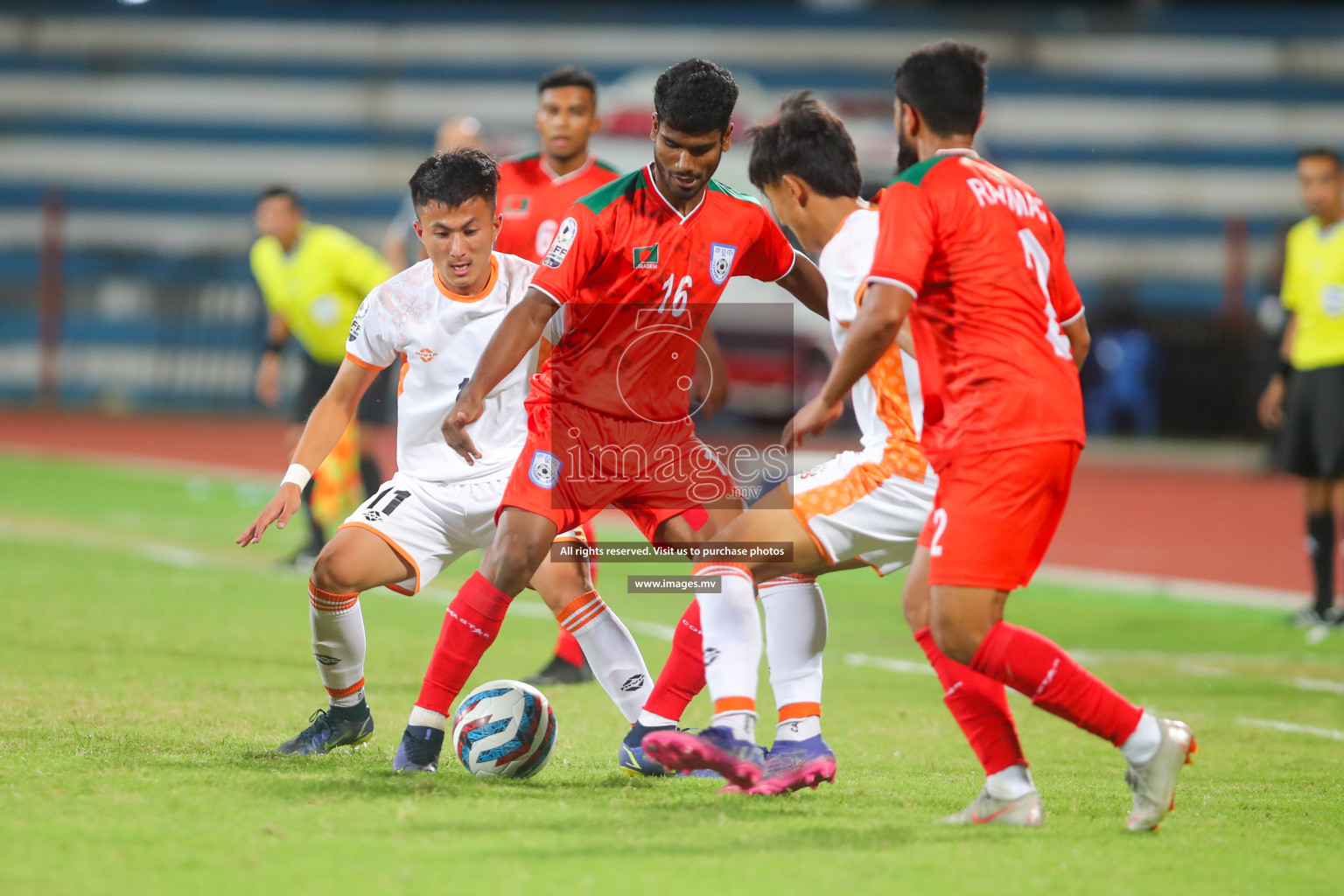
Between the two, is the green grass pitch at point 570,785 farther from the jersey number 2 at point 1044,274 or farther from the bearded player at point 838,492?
the jersey number 2 at point 1044,274

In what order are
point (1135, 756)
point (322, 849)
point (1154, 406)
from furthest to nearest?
point (1154, 406) → point (1135, 756) → point (322, 849)

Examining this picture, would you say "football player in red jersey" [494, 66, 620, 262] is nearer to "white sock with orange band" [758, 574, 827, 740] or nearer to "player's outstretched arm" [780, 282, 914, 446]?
"white sock with orange band" [758, 574, 827, 740]

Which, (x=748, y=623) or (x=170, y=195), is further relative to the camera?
(x=170, y=195)

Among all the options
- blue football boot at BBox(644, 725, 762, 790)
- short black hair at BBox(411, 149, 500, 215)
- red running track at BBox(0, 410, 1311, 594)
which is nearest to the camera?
blue football boot at BBox(644, 725, 762, 790)

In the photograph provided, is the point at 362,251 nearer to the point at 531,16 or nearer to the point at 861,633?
the point at 861,633

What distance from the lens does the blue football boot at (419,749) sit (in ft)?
16.0

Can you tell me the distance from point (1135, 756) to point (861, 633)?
459 cm

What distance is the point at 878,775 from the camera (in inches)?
202

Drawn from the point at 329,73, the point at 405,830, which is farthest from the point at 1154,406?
the point at 405,830

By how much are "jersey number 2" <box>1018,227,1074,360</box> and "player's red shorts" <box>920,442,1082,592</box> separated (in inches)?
12.4

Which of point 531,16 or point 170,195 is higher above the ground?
point 531,16

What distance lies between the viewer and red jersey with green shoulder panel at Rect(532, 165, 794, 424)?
4895 millimetres

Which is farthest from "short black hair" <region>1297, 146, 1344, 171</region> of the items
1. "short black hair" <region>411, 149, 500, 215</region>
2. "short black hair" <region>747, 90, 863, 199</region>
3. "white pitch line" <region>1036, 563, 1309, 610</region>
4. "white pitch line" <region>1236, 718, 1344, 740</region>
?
"short black hair" <region>411, 149, 500, 215</region>

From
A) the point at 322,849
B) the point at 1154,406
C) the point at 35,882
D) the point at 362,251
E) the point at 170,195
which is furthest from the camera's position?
the point at 170,195
